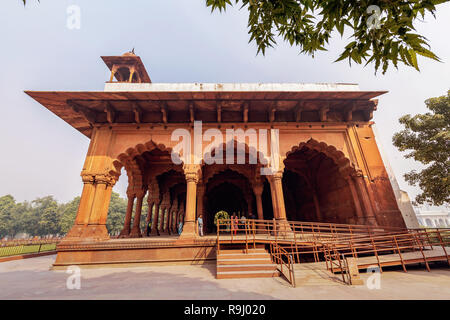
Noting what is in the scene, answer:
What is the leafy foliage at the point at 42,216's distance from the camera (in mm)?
49812

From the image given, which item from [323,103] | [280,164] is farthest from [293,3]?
[323,103]

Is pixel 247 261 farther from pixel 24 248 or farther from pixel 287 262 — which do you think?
pixel 24 248

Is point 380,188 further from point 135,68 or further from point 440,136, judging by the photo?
point 135,68

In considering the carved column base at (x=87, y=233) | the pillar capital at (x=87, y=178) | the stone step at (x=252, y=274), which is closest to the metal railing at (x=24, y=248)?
the carved column base at (x=87, y=233)

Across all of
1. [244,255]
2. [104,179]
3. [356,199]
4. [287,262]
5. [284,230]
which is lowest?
[287,262]

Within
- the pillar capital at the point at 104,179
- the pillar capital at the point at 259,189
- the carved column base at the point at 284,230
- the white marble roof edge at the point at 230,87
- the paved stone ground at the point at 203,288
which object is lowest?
the paved stone ground at the point at 203,288

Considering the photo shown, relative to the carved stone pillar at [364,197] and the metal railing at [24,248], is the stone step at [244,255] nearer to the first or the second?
the carved stone pillar at [364,197]

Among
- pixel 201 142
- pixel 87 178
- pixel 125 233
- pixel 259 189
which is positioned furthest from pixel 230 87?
pixel 125 233

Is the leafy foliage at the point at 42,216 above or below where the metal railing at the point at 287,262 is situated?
above

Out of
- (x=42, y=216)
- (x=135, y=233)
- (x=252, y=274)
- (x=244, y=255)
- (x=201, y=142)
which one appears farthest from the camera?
(x=42, y=216)

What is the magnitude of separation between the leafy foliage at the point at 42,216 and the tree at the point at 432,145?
57044 millimetres

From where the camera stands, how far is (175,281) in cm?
461

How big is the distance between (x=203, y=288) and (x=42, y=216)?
6946 cm

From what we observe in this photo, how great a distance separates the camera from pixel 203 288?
4.05 meters
